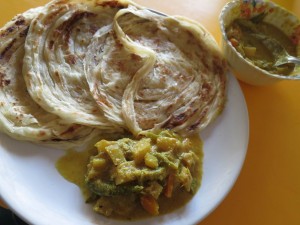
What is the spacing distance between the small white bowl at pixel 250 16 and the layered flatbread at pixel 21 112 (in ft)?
3.31

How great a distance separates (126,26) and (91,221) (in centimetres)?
129

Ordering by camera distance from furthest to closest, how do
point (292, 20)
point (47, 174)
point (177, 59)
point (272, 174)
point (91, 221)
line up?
point (292, 20) → point (177, 59) → point (272, 174) → point (47, 174) → point (91, 221)

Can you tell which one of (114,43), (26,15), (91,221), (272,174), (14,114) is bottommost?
(272,174)

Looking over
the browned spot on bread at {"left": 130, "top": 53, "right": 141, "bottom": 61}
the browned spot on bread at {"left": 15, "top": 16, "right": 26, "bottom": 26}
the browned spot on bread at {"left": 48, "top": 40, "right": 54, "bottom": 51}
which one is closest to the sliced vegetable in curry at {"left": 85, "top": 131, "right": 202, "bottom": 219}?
the browned spot on bread at {"left": 130, "top": 53, "right": 141, "bottom": 61}

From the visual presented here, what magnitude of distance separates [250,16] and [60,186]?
5.70 feet

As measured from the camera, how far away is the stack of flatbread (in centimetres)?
192

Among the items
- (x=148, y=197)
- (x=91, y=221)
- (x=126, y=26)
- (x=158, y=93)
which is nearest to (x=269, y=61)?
(x=158, y=93)

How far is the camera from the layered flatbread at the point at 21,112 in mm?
1835

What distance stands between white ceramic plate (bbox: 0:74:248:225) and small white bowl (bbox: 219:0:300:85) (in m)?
0.44

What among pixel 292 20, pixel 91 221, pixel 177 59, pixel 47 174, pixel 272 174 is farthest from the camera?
pixel 292 20

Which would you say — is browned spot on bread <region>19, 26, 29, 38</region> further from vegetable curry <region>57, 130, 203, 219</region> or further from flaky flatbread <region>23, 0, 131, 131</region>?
vegetable curry <region>57, 130, 203, 219</region>

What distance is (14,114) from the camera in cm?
186

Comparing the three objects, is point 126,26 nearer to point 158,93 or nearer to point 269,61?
point 158,93

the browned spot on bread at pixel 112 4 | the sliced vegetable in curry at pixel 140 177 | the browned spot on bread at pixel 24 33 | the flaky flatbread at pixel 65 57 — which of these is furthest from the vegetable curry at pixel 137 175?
the browned spot on bread at pixel 112 4
